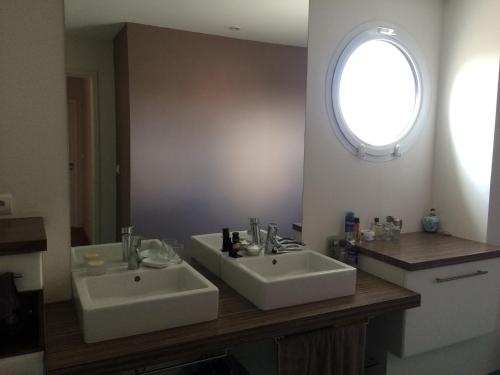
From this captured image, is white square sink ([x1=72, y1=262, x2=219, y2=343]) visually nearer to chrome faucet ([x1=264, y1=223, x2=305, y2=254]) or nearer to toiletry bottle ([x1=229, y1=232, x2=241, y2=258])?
toiletry bottle ([x1=229, y1=232, x2=241, y2=258])

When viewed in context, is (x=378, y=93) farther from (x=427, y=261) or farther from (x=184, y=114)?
(x=184, y=114)

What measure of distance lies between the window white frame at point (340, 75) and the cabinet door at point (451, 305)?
2.46ft

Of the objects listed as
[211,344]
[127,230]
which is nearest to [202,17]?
[127,230]

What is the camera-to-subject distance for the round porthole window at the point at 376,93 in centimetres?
234

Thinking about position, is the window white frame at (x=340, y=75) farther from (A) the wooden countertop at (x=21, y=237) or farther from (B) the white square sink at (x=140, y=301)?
(A) the wooden countertop at (x=21, y=237)

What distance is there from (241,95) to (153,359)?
1330 mm

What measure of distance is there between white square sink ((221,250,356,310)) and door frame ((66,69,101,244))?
60cm

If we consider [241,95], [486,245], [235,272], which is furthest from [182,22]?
Result: [486,245]

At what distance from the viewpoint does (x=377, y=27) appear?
7.84 feet

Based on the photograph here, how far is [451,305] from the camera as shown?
213 cm

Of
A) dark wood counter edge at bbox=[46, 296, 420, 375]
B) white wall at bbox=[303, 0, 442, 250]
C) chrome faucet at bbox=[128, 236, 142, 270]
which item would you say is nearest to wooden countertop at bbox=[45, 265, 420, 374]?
dark wood counter edge at bbox=[46, 296, 420, 375]

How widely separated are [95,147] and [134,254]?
0.50 m

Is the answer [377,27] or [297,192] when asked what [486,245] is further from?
[377,27]

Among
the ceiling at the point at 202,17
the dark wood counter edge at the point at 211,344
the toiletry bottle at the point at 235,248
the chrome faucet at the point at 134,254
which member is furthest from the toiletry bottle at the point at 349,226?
the chrome faucet at the point at 134,254
